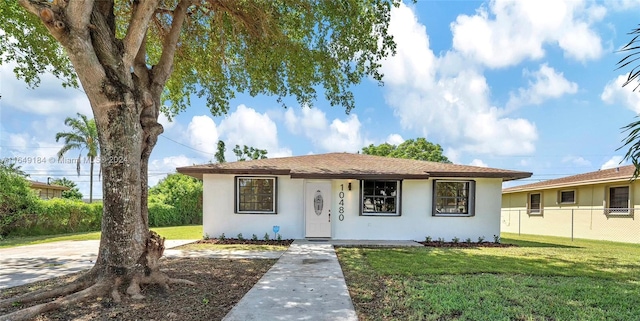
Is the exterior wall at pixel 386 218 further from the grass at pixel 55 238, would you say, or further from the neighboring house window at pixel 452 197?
the grass at pixel 55 238

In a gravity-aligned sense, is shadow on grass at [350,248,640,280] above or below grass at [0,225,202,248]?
above

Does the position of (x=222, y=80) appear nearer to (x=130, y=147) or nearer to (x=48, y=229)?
(x=130, y=147)

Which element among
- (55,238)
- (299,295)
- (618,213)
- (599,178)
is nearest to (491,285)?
(299,295)

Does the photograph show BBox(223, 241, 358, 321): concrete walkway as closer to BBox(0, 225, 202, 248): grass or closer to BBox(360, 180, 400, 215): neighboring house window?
BBox(360, 180, 400, 215): neighboring house window

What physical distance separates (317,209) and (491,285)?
6.31 m

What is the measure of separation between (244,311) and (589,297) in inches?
193

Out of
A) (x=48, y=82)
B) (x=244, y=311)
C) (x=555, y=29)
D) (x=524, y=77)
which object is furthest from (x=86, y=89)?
(x=524, y=77)

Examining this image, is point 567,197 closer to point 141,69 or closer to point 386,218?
point 386,218

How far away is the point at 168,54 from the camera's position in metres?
5.87

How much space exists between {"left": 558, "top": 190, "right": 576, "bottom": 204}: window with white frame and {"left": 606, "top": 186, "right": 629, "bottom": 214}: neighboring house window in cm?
185

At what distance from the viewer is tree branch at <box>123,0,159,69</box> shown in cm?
501

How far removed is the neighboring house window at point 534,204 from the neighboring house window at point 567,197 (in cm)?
136

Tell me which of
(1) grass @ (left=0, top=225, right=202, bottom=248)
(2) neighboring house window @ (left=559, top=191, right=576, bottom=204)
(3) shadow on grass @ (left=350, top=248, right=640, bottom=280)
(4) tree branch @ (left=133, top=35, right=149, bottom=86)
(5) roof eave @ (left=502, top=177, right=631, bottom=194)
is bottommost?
(1) grass @ (left=0, top=225, right=202, bottom=248)

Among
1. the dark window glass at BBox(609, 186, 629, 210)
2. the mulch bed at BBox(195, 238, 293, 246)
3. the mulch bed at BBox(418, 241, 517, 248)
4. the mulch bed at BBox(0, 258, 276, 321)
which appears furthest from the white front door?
the dark window glass at BBox(609, 186, 629, 210)
